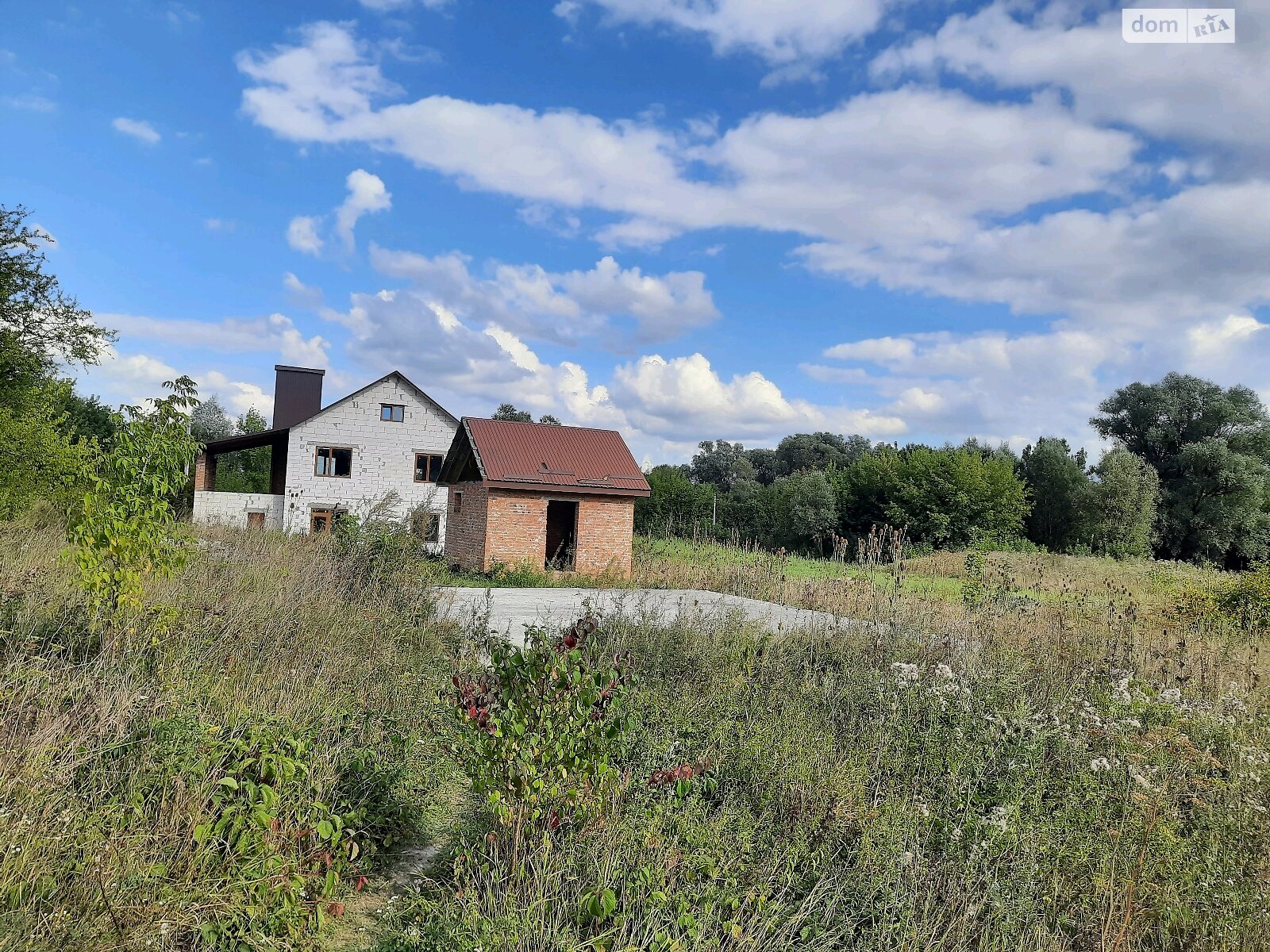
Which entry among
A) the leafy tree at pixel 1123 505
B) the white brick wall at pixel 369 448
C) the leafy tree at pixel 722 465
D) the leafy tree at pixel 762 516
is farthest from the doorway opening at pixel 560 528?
the leafy tree at pixel 722 465

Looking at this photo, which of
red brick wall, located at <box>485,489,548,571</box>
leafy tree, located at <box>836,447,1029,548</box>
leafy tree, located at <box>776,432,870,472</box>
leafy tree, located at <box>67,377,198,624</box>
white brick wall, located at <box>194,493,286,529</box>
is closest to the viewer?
leafy tree, located at <box>67,377,198,624</box>

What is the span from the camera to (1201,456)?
41.9m

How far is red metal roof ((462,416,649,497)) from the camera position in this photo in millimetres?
20562

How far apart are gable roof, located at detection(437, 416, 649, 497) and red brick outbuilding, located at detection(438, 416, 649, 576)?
0.02m

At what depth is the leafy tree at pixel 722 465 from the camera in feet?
244

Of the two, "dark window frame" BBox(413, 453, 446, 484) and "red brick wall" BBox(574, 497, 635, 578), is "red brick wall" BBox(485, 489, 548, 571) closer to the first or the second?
"red brick wall" BBox(574, 497, 635, 578)

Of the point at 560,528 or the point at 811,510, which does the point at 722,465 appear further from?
the point at 560,528

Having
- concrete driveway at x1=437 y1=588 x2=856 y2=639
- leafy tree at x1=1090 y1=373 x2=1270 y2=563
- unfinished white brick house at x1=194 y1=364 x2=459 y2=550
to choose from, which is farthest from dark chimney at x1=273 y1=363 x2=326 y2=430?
leafy tree at x1=1090 y1=373 x2=1270 y2=563

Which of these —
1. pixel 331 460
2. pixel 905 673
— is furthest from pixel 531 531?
pixel 905 673

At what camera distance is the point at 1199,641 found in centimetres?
866

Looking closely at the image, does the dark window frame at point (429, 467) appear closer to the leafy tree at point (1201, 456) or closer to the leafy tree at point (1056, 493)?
the leafy tree at point (1056, 493)

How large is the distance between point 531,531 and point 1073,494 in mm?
35593

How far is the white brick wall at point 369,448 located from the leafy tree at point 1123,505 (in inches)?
1301

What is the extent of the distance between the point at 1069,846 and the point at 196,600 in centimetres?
684
